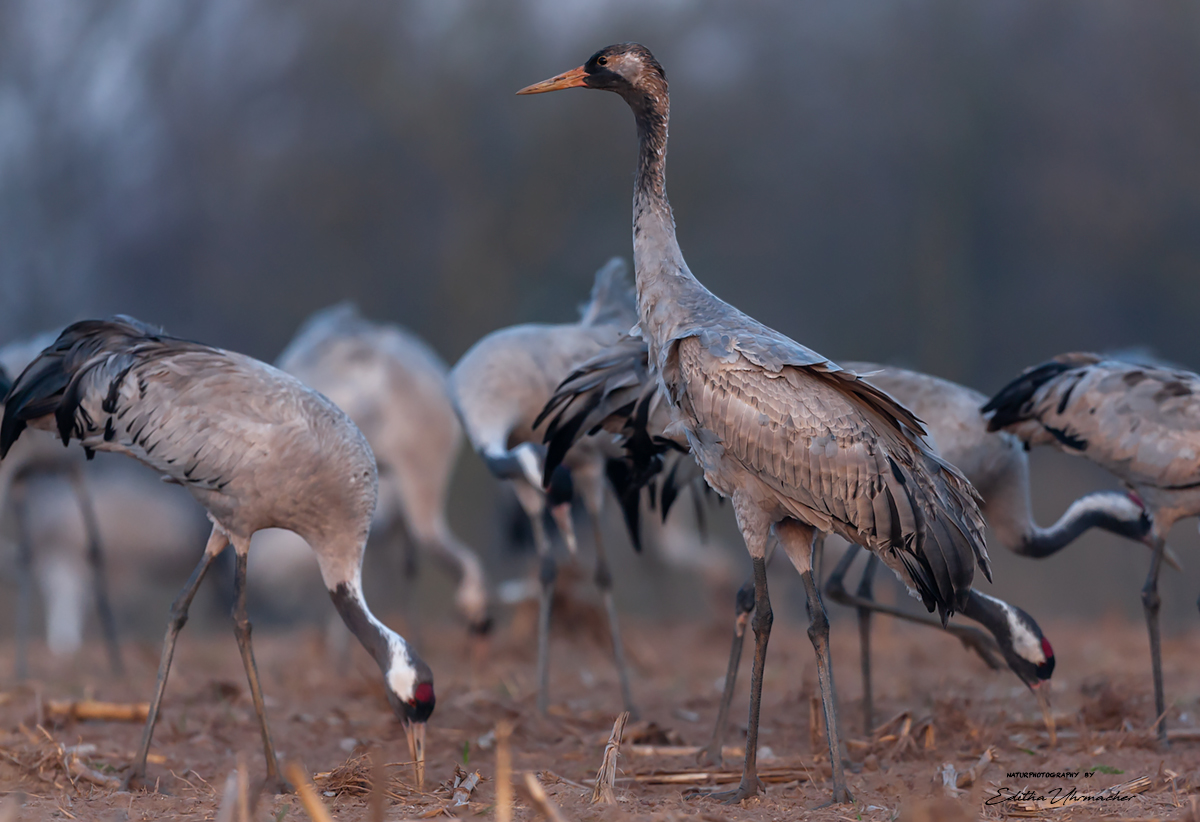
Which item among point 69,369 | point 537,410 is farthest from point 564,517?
point 69,369

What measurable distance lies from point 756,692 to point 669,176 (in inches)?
264

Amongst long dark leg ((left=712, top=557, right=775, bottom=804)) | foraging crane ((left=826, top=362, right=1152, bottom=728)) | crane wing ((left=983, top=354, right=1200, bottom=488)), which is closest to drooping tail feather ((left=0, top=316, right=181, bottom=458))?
long dark leg ((left=712, top=557, right=775, bottom=804))

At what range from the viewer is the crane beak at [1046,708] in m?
3.66

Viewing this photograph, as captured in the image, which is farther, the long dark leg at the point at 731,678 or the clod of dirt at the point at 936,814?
the long dark leg at the point at 731,678

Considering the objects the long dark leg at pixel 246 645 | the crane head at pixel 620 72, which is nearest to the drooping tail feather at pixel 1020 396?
the crane head at pixel 620 72

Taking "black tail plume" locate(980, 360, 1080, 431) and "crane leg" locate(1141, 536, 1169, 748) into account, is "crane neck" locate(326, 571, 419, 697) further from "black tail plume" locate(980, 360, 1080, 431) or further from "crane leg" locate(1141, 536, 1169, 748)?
"crane leg" locate(1141, 536, 1169, 748)

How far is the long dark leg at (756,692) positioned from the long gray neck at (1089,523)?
5.84 ft

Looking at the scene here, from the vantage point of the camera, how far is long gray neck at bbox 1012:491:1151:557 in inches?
178

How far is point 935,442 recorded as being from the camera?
4.17m

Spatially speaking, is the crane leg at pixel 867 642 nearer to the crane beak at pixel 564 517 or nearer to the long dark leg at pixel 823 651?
the long dark leg at pixel 823 651

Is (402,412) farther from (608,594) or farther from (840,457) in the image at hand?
(840,457)

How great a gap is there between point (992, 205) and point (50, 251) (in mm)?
7082

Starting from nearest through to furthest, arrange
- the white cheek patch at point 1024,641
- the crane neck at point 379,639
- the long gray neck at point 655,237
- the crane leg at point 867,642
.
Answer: the long gray neck at point 655,237, the crane neck at point 379,639, the white cheek patch at point 1024,641, the crane leg at point 867,642

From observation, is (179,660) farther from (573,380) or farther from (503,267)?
(503,267)
